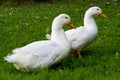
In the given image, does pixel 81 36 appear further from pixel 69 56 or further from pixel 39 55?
pixel 39 55

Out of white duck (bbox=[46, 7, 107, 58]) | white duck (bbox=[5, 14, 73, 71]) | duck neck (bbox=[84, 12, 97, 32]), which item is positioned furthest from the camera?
duck neck (bbox=[84, 12, 97, 32])

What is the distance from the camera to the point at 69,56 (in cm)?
1017

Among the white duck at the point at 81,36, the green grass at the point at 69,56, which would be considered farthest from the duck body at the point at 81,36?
the green grass at the point at 69,56

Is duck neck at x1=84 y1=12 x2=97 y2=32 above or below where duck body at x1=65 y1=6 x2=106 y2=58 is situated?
above

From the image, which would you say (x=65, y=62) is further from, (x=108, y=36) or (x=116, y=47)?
(x=108, y=36)

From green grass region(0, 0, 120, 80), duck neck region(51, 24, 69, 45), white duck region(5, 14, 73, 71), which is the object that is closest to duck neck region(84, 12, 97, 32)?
green grass region(0, 0, 120, 80)

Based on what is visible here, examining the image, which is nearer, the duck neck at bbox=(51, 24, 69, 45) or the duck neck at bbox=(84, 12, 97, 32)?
the duck neck at bbox=(51, 24, 69, 45)

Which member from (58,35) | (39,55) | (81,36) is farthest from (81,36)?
(39,55)

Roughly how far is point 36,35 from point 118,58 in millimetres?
4528

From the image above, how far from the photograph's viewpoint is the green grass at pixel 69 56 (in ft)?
25.4

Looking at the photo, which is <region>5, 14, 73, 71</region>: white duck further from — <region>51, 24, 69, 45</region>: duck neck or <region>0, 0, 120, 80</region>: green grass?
<region>0, 0, 120, 80</region>: green grass

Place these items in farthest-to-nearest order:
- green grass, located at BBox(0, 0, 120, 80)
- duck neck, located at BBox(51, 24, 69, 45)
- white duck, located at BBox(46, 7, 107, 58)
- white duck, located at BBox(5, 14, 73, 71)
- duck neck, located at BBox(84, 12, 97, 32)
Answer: duck neck, located at BBox(84, 12, 97, 32) → white duck, located at BBox(46, 7, 107, 58) → duck neck, located at BBox(51, 24, 69, 45) → white duck, located at BBox(5, 14, 73, 71) → green grass, located at BBox(0, 0, 120, 80)

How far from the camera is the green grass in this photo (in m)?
7.75

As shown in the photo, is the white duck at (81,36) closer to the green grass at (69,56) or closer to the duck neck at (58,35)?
the green grass at (69,56)
